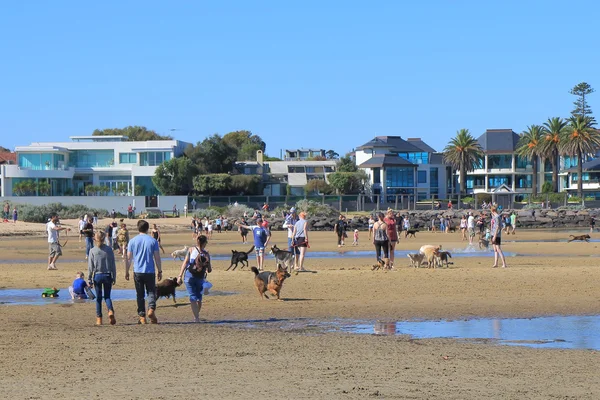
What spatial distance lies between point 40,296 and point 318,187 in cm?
7666

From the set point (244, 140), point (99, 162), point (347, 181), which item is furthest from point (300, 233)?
point (244, 140)

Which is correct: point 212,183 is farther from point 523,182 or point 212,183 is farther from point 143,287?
point 143,287

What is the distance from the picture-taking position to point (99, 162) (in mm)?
90000

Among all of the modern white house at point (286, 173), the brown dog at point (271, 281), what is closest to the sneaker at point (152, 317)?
the brown dog at point (271, 281)

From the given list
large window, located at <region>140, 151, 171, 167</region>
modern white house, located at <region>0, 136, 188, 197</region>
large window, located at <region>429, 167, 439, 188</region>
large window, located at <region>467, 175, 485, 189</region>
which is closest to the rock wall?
large window, located at <region>140, 151, 171, 167</region>

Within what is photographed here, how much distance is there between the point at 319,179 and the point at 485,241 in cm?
6219

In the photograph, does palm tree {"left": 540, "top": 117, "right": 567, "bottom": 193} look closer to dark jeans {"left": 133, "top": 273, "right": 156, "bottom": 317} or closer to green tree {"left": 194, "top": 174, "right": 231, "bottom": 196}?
green tree {"left": 194, "top": 174, "right": 231, "bottom": 196}

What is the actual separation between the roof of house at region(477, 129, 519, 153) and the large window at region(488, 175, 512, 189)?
3.08 metres

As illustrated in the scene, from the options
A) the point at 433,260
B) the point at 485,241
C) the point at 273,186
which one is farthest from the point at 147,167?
the point at 433,260

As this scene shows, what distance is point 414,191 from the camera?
97.7 metres

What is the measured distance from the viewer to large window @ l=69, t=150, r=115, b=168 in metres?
89.6

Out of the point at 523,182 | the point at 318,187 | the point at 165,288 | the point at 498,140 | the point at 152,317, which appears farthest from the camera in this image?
the point at 498,140

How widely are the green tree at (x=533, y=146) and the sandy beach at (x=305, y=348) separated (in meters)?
76.1

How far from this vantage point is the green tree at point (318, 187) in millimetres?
94375
